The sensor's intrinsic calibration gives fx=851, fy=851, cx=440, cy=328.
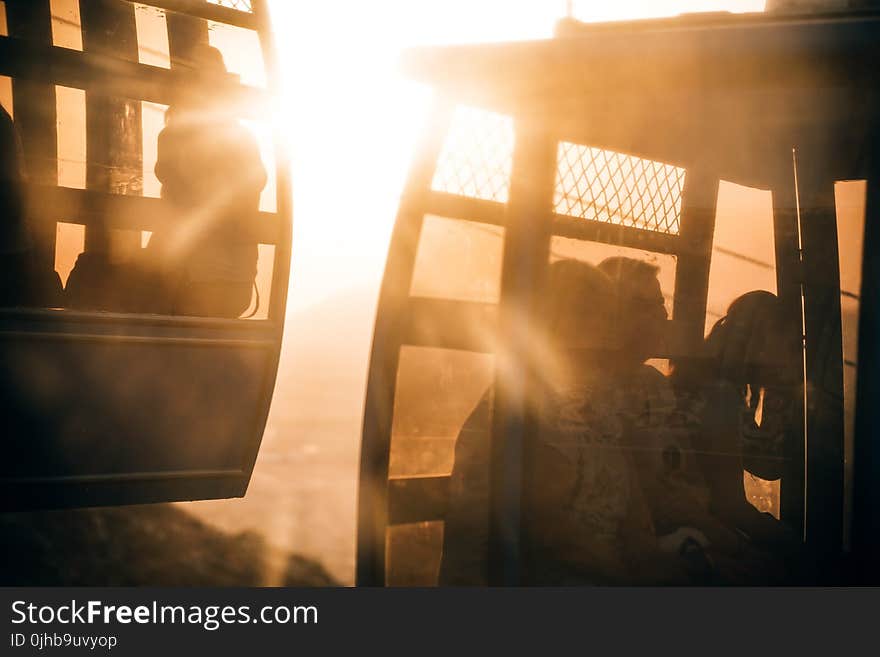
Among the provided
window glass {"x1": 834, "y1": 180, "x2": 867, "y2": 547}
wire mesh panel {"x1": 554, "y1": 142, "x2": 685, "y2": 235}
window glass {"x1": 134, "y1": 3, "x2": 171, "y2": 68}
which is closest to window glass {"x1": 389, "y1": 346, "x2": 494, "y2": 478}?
wire mesh panel {"x1": 554, "y1": 142, "x2": 685, "y2": 235}

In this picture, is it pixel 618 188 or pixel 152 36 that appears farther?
pixel 152 36

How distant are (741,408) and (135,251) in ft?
9.32

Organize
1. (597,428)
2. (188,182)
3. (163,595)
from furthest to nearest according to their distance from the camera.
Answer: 1. (188,182)
2. (163,595)
3. (597,428)

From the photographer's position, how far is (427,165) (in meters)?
2.31

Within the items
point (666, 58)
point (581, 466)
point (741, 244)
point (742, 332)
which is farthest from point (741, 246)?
point (581, 466)

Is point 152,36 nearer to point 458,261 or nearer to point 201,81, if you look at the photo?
point 201,81

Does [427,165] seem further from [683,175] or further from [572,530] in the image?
[572,530]

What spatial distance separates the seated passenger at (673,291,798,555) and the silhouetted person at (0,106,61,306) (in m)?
2.75

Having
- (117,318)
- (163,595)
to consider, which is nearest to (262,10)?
(117,318)

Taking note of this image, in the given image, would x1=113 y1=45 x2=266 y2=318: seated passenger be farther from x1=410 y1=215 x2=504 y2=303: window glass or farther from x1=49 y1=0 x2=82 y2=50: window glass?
x1=410 y1=215 x2=504 y2=303: window glass

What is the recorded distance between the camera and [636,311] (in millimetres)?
2273

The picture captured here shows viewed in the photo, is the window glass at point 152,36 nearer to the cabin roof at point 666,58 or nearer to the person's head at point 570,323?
the cabin roof at point 666,58

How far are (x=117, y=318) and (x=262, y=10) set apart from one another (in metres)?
1.66

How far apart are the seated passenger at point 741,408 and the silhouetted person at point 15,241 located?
275cm
